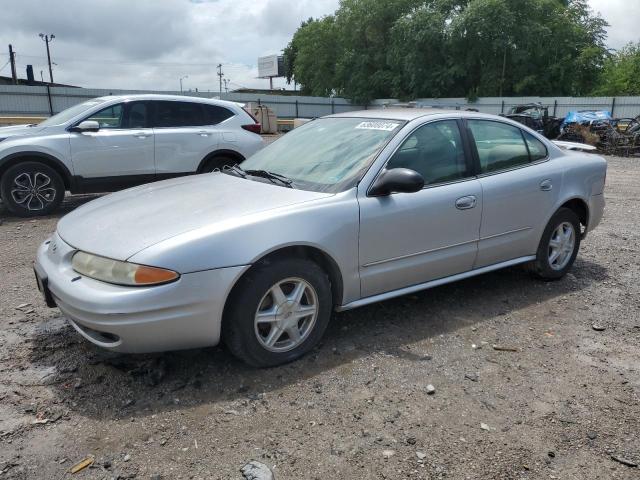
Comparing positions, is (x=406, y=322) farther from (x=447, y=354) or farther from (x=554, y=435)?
(x=554, y=435)

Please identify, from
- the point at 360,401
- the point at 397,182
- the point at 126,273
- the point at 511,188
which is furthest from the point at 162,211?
the point at 511,188

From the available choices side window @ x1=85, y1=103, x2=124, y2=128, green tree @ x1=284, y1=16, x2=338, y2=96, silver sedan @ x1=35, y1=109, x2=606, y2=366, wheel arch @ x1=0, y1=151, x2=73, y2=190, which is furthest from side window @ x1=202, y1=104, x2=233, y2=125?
green tree @ x1=284, y1=16, x2=338, y2=96

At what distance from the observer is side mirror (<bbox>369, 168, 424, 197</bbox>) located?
3508mm

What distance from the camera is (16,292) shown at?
4684 millimetres

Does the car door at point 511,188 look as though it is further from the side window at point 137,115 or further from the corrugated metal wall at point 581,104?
the corrugated metal wall at point 581,104

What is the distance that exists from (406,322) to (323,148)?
4.73 ft

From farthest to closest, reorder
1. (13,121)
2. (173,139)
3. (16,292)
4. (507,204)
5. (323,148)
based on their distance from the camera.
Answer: (13,121), (173,139), (16,292), (507,204), (323,148)

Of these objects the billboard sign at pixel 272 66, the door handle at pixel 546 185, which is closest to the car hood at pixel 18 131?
the door handle at pixel 546 185

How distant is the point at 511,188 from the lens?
4.39 meters

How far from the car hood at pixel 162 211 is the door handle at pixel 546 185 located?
2154 mm

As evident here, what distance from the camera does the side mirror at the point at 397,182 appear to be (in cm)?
351

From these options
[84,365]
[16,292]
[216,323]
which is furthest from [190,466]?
[16,292]

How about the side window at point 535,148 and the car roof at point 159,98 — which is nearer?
the side window at point 535,148

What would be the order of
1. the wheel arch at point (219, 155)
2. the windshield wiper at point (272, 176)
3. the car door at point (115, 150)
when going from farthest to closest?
the wheel arch at point (219, 155)
the car door at point (115, 150)
the windshield wiper at point (272, 176)
